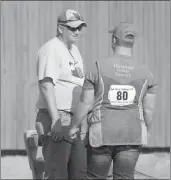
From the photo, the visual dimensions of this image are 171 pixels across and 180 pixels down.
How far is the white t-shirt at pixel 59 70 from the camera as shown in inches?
169

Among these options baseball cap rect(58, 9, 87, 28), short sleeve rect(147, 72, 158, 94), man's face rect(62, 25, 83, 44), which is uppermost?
baseball cap rect(58, 9, 87, 28)

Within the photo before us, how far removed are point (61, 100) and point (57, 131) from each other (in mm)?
256

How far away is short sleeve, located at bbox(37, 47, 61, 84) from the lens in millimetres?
4273

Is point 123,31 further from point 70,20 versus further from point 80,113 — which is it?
point 80,113

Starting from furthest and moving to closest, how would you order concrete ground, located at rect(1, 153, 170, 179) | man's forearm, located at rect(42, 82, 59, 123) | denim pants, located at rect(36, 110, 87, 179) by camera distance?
concrete ground, located at rect(1, 153, 170, 179)
denim pants, located at rect(36, 110, 87, 179)
man's forearm, located at rect(42, 82, 59, 123)

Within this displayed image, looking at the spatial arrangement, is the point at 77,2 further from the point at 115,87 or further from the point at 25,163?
the point at 115,87

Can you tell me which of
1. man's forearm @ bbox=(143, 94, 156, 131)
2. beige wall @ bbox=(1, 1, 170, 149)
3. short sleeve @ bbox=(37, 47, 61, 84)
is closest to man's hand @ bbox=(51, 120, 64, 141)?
short sleeve @ bbox=(37, 47, 61, 84)

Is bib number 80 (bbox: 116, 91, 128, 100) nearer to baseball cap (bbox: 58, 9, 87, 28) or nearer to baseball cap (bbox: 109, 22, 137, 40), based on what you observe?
baseball cap (bbox: 109, 22, 137, 40)

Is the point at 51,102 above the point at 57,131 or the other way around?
above

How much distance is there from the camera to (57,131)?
14.0 feet

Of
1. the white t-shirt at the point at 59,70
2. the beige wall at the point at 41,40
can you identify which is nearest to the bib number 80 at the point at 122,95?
the white t-shirt at the point at 59,70

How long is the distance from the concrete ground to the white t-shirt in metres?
2.84

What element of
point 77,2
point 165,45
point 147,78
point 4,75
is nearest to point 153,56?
point 165,45

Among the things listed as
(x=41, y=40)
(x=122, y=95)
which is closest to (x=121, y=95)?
(x=122, y=95)
